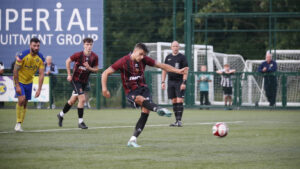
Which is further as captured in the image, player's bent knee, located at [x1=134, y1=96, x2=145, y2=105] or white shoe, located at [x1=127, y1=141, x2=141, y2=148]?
player's bent knee, located at [x1=134, y1=96, x2=145, y2=105]

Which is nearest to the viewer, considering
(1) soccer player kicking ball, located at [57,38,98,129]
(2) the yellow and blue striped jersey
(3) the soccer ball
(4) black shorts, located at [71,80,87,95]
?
(3) the soccer ball

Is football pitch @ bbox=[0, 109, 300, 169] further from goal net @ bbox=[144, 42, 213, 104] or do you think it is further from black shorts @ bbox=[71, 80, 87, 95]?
goal net @ bbox=[144, 42, 213, 104]

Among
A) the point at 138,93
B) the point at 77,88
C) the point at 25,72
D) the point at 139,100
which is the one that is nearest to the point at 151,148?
the point at 139,100

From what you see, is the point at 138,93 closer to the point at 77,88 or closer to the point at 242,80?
the point at 77,88

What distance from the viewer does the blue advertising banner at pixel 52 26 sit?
24.4 m

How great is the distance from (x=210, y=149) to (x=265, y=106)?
1416cm

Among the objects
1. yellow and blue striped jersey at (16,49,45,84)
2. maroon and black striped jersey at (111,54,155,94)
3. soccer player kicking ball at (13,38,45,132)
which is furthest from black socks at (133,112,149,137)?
yellow and blue striped jersey at (16,49,45,84)

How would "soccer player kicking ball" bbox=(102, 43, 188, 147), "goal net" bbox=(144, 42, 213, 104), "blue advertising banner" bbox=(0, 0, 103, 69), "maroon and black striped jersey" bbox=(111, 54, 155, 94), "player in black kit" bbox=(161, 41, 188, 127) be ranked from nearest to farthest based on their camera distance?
1. "soccer player kicking ball" bbox=(102, 43, 188, 147)
2. "maroon and black striped jersey" bbox=(111, 54, 155, 94)
3. "player in black kit" bbox=(161, 41, 188, 127)
4. "goal net" bbox=(144, 42, 213, 104)
5. "blue advertising banner" bbox=(0, 0, 103, 69)

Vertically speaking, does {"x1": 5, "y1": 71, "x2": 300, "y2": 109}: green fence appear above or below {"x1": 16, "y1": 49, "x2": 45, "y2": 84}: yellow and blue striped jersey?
below

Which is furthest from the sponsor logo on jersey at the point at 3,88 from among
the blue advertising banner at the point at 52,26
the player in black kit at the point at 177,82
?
the player in black kit at the point at 177,82

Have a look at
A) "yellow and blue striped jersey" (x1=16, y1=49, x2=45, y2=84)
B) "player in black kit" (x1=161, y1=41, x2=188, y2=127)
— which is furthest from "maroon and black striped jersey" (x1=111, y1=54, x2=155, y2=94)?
"player in black kit" (x1=161, y1=41, x2=188, y2=127)

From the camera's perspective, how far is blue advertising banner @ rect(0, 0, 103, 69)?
2436 cm

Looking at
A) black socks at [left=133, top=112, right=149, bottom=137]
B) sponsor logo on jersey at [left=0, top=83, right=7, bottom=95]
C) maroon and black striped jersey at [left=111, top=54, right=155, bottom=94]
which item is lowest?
black socks at [left=133, top=112, right=149, bottom=137]

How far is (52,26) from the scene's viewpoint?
80.9ft
